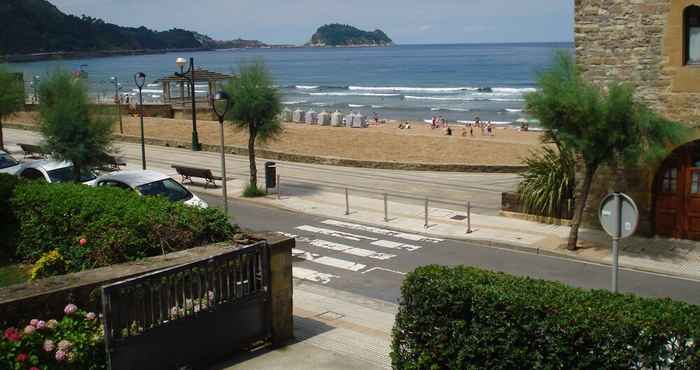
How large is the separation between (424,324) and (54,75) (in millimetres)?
21075

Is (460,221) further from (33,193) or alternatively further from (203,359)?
(203,359)

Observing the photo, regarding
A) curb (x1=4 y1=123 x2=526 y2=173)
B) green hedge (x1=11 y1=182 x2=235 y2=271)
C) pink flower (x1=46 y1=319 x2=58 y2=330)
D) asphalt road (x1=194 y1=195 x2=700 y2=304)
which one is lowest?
asphalt road (x1=194 y1=195 x2=700 y2=304)

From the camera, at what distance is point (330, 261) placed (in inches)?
683

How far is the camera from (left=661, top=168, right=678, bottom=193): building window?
1888 cm

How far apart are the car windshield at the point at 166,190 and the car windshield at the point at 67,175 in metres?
4.58

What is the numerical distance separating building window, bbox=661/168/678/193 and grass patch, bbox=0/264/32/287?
1408 cm

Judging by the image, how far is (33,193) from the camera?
40.8ft

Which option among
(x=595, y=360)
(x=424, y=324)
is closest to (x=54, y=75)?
(x=424, y=324)

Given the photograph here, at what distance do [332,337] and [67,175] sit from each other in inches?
583

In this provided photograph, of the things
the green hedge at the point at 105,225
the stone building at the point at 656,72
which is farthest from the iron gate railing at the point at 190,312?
the stone building at the point at 656,72

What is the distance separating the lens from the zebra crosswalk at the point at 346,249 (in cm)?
1653

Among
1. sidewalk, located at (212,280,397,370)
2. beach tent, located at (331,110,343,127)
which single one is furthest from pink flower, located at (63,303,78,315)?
beach tent, located at (331,110,343,127)

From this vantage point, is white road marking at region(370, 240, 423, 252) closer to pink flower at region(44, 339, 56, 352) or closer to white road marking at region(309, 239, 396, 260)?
white road marking at region(309, 239, 396, 260)

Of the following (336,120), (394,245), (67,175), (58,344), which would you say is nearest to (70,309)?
(58,344)
